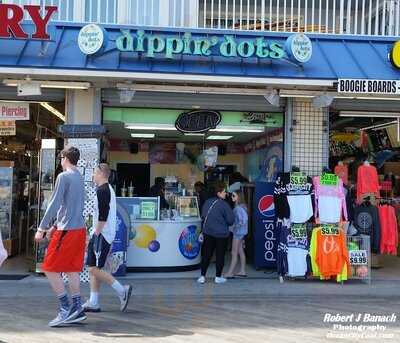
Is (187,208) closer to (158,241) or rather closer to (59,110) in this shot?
(158,241)

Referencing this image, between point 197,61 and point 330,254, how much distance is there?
372 centimetres

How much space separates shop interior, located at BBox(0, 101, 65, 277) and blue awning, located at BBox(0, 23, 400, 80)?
3.96 feet

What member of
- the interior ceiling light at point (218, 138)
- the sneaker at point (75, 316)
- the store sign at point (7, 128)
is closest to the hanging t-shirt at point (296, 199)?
the interior ceiling light at point (218, 138)

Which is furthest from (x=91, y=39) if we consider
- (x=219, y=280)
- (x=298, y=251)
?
(x=298, y=251)

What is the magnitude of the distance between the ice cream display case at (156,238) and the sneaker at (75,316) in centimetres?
332

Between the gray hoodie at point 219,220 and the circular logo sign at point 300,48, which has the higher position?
the circular logo sign at point 300,48

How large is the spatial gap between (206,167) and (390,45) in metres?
5.54

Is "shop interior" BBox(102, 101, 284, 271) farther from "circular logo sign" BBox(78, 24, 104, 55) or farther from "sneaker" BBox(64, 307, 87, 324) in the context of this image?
"sneaker" BBox(64, 307, 87, 324)

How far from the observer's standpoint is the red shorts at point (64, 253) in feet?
21.6

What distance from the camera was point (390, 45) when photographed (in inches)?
436

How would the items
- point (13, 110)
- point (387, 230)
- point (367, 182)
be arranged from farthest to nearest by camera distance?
1. point (367, 182)
2. point (13, 110)
3. point (387, 230)

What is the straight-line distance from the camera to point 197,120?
1085cm

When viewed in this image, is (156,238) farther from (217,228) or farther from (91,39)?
(91,39)

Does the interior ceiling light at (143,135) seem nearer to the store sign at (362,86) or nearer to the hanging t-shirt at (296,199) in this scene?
the hanging t-shirt at (296,199)
